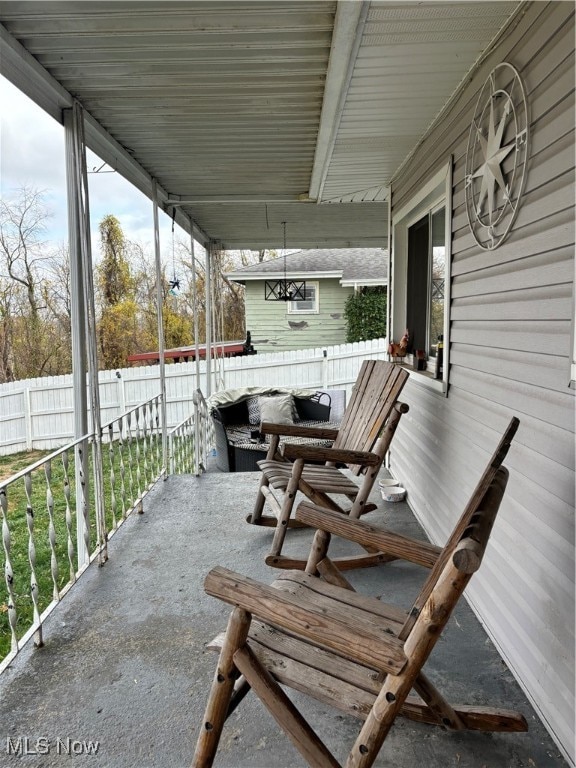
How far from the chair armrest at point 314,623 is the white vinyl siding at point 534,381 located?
67 centimetres

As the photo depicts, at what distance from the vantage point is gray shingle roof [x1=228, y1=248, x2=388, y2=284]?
12.1 meters

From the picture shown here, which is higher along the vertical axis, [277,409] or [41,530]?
[277,409]

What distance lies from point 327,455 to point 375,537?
1.01m

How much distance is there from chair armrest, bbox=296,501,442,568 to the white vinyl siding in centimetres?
36

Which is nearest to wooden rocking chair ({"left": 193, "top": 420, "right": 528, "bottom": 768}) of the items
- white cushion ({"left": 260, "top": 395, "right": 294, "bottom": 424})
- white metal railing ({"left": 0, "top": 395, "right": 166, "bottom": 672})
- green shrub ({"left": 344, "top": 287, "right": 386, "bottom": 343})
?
white metal railing ({"left": 0, "top": 395, "right": 166, "bottom": 672})

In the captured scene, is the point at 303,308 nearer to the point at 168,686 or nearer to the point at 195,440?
the point at 195,440

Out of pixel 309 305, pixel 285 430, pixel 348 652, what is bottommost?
pixel 348 652

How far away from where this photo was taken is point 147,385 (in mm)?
9312

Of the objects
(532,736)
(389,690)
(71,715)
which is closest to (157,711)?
(71,715)

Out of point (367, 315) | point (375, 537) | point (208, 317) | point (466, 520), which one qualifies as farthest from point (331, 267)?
point (466, 520)

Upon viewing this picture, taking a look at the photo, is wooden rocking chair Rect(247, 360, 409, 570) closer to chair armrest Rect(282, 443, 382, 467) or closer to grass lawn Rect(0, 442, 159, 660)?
chair armrest Rect(282, 443, 382, 467)

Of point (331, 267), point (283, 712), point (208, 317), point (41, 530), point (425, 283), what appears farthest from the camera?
point (331, 267)

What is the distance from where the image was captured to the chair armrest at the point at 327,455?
2768 millimetres

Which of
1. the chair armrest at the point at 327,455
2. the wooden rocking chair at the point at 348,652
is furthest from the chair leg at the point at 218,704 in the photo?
the chair armrest at the point at 327,455
